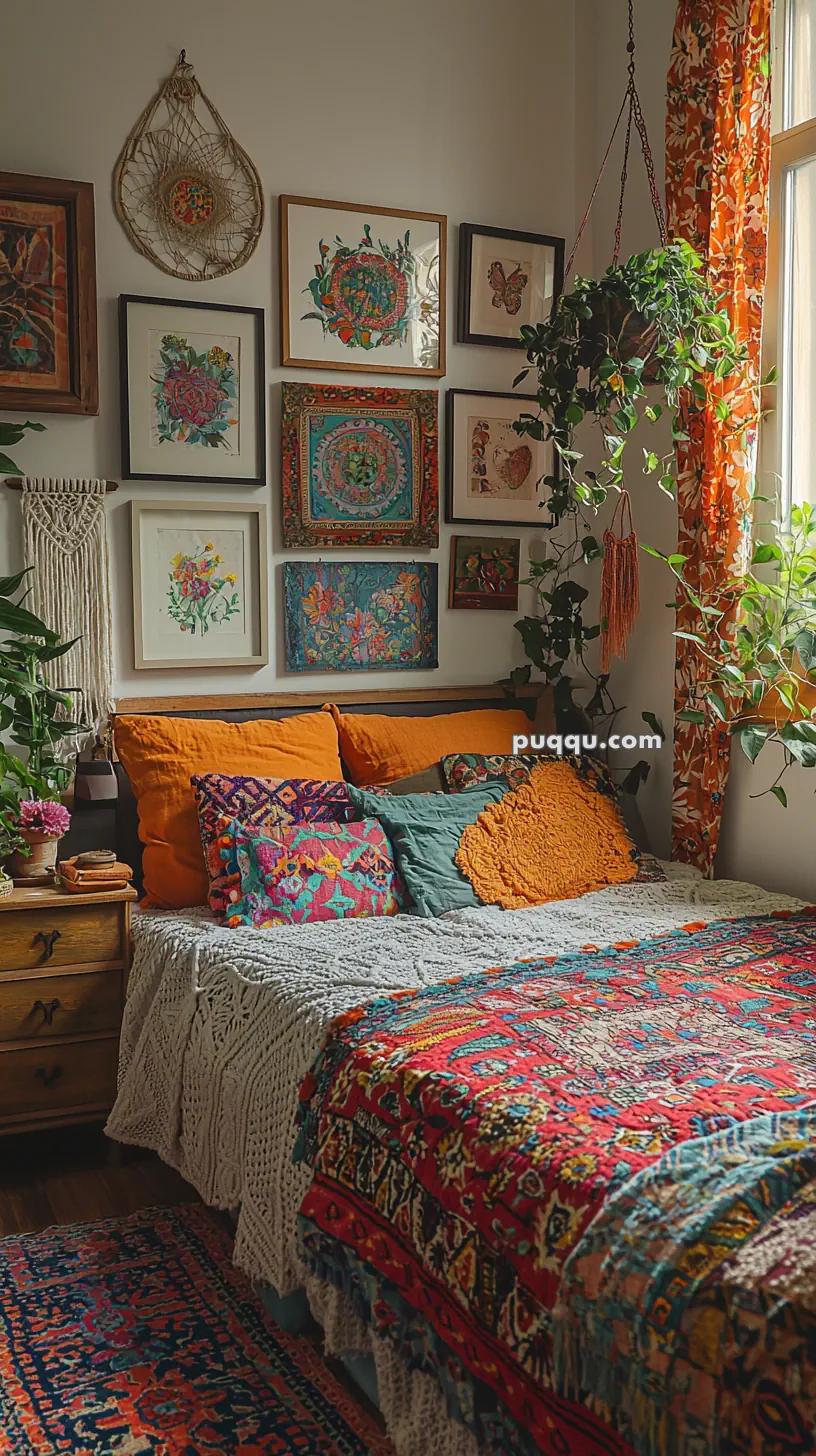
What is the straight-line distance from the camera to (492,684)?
3668 mm

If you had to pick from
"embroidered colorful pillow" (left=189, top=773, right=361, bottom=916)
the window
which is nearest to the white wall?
"embroidered colorful pillow" (left=189, top=773, right=361, bottom=916)

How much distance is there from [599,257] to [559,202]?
0.66ft

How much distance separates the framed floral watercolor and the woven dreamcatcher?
814 millimetres

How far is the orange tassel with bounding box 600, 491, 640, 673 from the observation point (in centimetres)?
326

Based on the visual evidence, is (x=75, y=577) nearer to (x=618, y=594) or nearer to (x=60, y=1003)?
(x=60, y=1003)

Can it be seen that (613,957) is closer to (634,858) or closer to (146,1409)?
(634,858)

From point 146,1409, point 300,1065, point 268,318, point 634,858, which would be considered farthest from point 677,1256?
point 268,318

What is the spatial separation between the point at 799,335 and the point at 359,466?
117cm

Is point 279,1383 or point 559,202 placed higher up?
point 559,202

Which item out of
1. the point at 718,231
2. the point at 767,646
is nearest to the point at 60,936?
the point at 767,646

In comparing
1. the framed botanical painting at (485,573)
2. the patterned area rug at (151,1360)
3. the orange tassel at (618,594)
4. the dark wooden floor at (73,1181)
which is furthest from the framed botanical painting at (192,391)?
the patterned area rug at (151,1360)

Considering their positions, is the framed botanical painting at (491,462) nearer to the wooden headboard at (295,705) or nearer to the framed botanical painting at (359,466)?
the framed botanical painting at (359,466)

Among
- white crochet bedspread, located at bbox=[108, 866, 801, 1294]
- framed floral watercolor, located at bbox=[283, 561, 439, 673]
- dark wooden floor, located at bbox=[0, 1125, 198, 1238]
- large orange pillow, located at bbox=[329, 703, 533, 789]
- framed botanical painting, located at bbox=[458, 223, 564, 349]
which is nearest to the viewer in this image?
white crochet bedspread, located at bbox=[108, 866, 801, 1294]

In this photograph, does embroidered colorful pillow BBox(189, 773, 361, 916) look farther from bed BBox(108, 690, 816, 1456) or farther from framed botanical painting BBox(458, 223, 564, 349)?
framed botanical painting BBox(458, 223, 564, 349)
